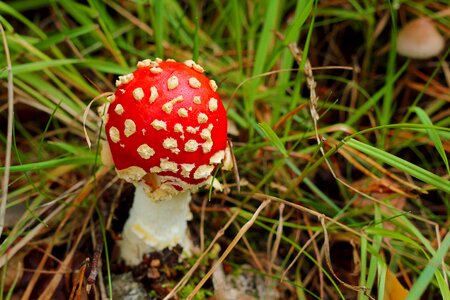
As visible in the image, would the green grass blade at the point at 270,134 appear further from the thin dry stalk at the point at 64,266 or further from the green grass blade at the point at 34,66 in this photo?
the green grass blade at the point at 34,66

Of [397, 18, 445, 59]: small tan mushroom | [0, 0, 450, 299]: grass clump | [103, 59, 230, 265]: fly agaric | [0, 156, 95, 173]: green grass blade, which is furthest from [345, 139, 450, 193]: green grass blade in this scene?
[397, 18, 445, 59]: small tan mushroom

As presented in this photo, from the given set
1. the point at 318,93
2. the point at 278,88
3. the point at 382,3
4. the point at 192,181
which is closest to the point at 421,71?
the point at 382,3

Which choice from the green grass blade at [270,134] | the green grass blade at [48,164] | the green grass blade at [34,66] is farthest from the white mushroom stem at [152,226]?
the green grass blade at [34,66]

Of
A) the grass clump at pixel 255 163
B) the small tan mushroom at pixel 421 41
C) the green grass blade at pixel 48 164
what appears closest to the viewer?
the green grass blade at pixel 48 164

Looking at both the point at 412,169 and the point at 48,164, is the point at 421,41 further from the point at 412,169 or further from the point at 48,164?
the point at 48,164

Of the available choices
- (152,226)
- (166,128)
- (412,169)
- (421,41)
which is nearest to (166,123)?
(166,128)

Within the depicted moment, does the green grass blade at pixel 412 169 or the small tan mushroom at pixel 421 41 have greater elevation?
the small tan mushroom at pixel 421 41
